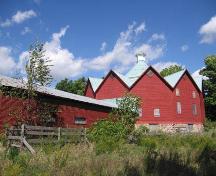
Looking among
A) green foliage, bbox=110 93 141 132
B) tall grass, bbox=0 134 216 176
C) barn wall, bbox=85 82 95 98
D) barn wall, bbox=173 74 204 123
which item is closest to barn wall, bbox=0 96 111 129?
green foliage, bbox=110 93 141 132

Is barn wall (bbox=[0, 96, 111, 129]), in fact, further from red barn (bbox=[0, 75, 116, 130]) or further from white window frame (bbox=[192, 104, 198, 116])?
white window frame (bbox=[192, 104, 198, 116])

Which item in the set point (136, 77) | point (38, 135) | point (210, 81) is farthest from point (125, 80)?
point (38, 135)

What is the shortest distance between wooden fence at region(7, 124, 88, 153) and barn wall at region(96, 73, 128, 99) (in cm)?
2813

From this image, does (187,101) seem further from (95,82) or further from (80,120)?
(80,120)

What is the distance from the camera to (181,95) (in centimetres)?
5181

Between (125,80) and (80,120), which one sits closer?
(80,120)

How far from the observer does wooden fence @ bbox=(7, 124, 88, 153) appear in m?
16.2

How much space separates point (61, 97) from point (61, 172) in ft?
60.7

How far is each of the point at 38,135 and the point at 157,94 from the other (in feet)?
105

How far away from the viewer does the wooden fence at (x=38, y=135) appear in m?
16.2

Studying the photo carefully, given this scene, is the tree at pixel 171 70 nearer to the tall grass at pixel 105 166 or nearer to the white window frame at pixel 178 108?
the white window frame at pixel 178 108

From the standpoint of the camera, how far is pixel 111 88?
50.3 meters

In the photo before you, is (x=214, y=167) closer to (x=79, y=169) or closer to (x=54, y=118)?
(x=79, y=169)

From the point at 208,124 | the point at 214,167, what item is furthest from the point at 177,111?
the point at 214,167
